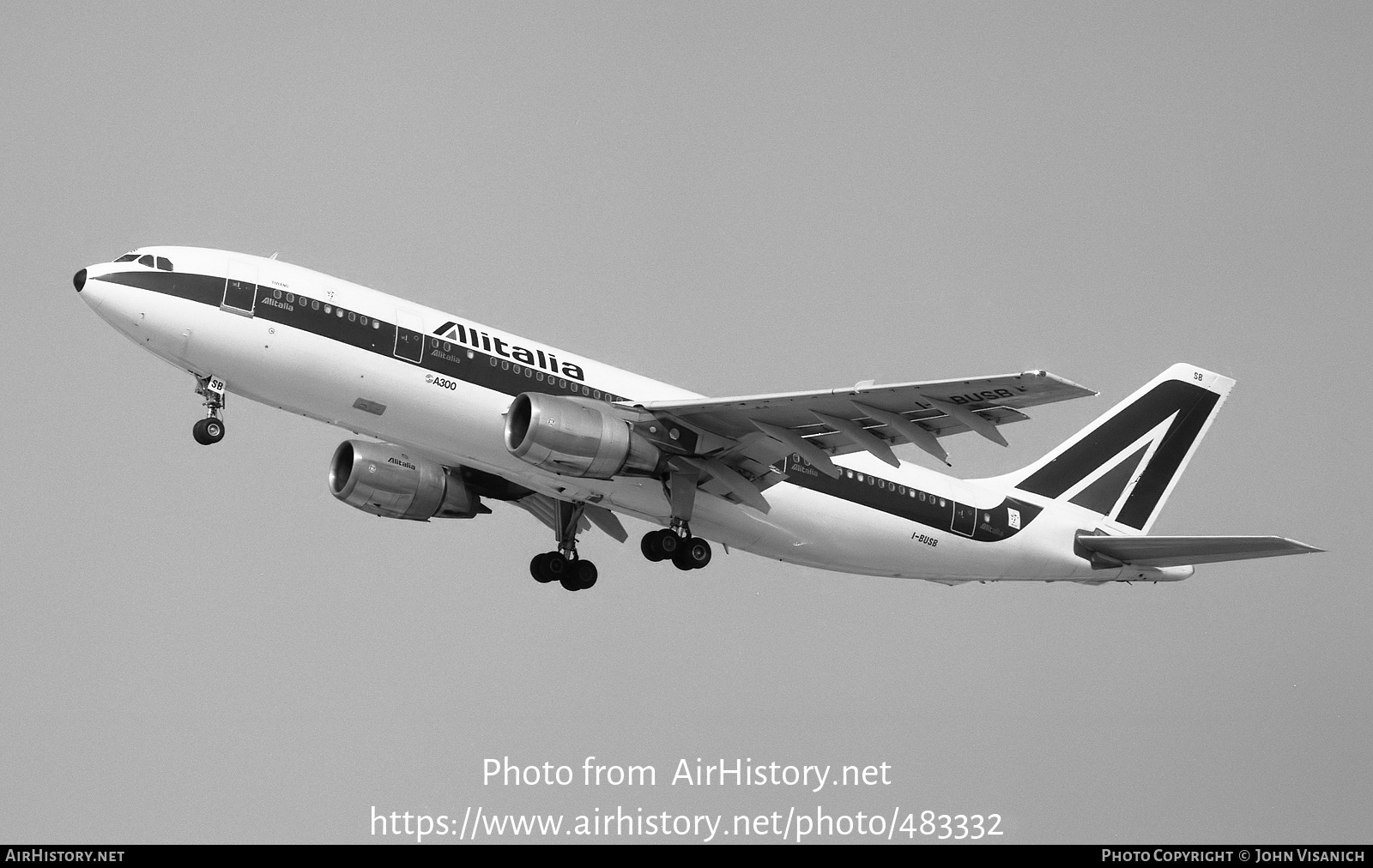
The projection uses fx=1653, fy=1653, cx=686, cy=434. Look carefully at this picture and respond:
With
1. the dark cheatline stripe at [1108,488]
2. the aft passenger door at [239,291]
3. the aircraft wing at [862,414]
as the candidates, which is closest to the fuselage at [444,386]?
the aft passenger door at [239,291]

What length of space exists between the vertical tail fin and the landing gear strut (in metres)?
9.24

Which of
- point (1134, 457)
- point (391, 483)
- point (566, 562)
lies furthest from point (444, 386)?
point (1134, 457)

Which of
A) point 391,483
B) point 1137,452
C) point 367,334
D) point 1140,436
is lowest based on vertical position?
point 391,483

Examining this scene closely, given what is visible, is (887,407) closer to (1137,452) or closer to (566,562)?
(566,562)

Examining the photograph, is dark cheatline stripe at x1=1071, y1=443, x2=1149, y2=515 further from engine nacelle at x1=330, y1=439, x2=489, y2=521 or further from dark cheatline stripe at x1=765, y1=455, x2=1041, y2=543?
engine nacelle at x1=330, y1=439, x2=489, y2=521

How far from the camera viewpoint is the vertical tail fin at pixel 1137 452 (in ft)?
137

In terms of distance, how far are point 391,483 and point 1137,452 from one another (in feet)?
63.0

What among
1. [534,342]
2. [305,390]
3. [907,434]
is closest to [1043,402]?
[907,434]

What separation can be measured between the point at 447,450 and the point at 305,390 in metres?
3.28

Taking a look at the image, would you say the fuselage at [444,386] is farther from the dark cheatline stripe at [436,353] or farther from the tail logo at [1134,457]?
the tail logo at [1134,457]

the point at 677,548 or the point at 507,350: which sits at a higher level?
the point at 507,350

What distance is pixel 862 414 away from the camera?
3331 cm

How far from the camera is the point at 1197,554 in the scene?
37.9 meters

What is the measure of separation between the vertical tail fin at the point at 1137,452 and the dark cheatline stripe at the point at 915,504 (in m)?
1.51
